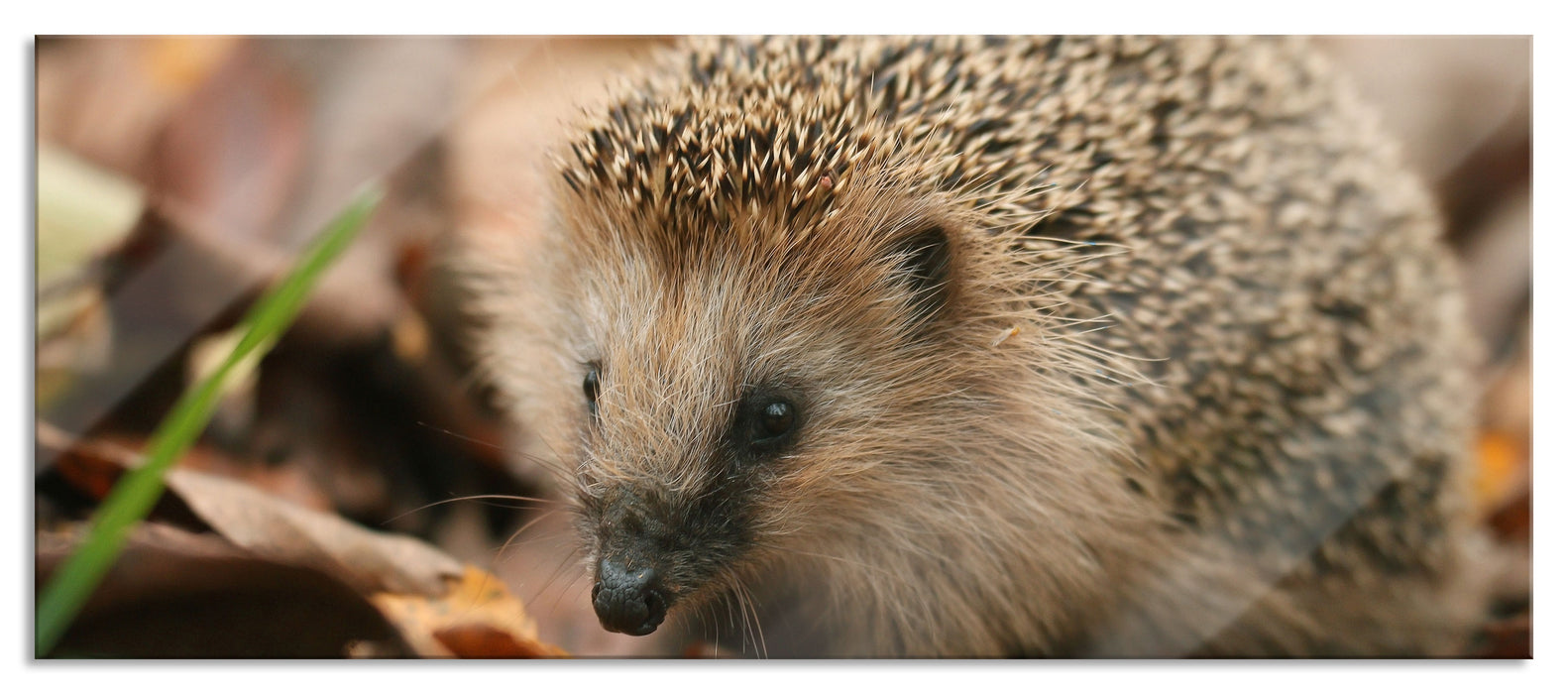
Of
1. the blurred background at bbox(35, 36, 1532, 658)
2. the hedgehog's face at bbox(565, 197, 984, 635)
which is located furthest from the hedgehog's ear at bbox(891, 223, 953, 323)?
the blurred background at bbox(35, 36, 1532, 658)

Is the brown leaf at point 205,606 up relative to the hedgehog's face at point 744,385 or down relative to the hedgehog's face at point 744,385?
down

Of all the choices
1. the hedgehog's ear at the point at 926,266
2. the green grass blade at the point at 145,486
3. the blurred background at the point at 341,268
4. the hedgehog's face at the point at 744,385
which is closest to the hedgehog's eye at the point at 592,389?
the hedgehog's face at the point at 744,385

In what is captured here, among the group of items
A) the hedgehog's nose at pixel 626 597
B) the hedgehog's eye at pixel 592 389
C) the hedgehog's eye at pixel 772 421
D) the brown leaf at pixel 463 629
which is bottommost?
the brown leaf at pixel 463 629

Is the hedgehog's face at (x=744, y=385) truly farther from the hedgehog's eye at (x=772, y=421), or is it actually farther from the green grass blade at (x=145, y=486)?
the green grass blade at (x=145, y=486)

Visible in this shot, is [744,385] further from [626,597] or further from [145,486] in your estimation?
[145,486]

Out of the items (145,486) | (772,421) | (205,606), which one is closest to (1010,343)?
(772,421)

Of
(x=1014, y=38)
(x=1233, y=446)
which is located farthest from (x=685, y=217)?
(x=1233, y=446)
